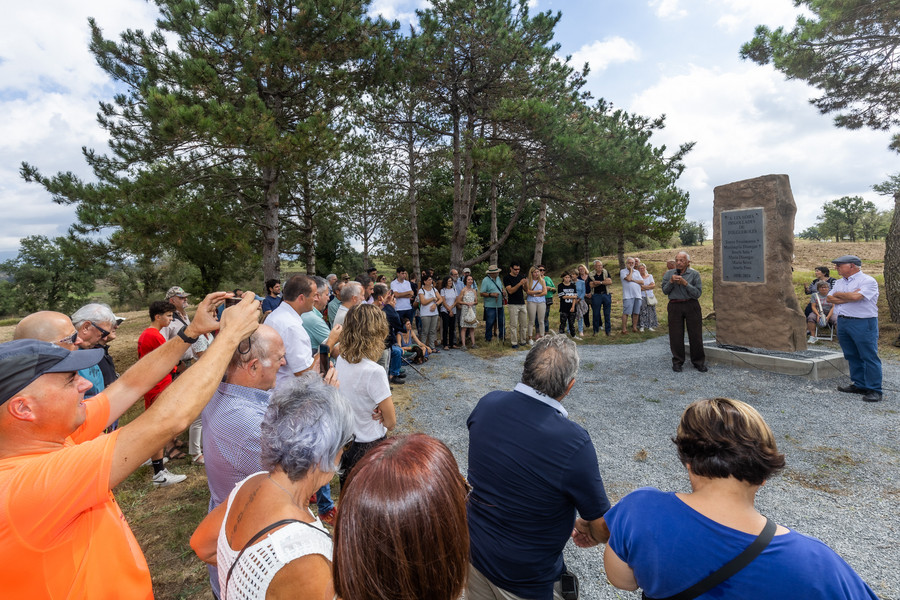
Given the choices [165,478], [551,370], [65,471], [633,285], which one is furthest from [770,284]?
[165,478]

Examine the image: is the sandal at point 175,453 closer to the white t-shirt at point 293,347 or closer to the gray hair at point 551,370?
the white t-shirt at point 293,347

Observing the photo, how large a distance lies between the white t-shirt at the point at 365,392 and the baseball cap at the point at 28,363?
5.76 ft

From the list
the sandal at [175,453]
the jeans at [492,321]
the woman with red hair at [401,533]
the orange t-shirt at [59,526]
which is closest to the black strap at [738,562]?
the woman with red hair at [401,533]

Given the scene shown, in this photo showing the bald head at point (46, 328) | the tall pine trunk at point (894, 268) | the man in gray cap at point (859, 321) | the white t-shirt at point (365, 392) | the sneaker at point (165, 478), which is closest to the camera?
the bald head at point (46, 328)

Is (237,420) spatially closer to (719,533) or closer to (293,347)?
(293,347)

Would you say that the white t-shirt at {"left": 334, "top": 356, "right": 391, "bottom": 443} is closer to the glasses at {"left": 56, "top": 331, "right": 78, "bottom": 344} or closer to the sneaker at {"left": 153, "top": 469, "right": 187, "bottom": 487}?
the glasses at {"left": 56, "top": 331, "right": 78, "bottom": 344}

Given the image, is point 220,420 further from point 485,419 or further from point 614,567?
point 614,567

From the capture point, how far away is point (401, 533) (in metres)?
0.87

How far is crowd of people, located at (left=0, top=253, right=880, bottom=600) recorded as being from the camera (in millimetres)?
925

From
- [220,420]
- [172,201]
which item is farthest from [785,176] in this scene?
[172,201]

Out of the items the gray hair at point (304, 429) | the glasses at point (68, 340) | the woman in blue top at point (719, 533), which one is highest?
the glasses at point (68, 340)

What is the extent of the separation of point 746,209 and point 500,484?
721 cm

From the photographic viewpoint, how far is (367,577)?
0.86m

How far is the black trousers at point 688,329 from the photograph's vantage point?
6.88 meters
